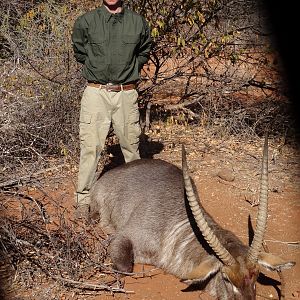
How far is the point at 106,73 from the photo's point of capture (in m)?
6.18

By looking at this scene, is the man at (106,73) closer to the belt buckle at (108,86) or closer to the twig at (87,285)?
the belt buckle at (108,86)

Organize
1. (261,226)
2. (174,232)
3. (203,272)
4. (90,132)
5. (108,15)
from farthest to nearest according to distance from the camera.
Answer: (90,132)
(108,15)
(174,232)
(203,272)
(261,226)

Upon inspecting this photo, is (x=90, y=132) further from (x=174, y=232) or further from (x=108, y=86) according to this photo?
(x=174, y=232)

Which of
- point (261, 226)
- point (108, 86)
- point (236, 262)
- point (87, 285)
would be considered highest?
point (108, 86)

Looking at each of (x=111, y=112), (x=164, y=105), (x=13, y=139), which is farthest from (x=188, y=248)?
(x=164, y=105)

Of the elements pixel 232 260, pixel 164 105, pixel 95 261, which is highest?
pixel 164 105

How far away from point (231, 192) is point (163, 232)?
6.71ft

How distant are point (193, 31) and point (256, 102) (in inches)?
95.2

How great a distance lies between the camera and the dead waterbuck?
14.8 feet

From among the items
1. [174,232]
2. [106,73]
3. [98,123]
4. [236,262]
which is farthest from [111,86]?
[236,262]

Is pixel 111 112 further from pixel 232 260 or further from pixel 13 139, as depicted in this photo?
pixel 232 260

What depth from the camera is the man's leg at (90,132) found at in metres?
6.28

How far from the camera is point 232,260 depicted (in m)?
4.53

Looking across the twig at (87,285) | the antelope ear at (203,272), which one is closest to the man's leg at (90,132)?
the twig at (87,285)
